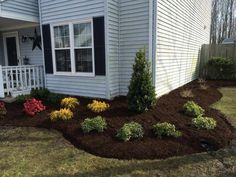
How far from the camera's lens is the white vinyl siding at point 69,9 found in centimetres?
654

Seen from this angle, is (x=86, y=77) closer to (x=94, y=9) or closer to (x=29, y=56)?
(x=94, y=9)

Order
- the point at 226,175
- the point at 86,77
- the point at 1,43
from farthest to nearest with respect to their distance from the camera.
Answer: the point at 1,43 < the point at 86,77 < the point at 226,175

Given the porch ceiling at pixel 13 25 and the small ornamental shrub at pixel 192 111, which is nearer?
the small ornamental shrub at pixel 192 111

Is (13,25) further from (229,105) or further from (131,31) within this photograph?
(229,105)

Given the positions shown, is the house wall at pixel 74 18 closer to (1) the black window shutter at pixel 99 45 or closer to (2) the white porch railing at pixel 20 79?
(1) the black window shutter at pixel 99 45

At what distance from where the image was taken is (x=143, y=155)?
11.8ft

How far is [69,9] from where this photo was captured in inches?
277

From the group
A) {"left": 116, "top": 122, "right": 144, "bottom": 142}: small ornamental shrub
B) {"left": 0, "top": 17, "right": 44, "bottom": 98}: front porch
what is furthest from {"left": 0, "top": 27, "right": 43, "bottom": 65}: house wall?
{"left": 116, "top": 122, "right": 144, "bottom": 142}: small ornamental shrub

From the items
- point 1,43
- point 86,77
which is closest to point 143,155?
point 86,77

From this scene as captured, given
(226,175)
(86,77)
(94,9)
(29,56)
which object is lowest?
(226,175)

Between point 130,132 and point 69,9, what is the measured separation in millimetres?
4804

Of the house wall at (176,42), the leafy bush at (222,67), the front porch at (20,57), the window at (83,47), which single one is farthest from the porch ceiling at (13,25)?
the leafy bush at (222,67)

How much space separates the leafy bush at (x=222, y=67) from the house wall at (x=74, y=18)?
782cm

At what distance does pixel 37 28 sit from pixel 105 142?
7061mm
